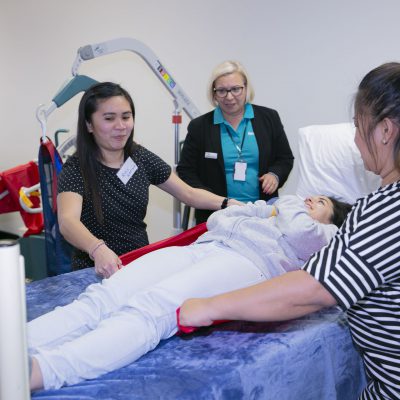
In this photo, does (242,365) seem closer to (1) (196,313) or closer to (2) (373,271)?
(1) (196,313)

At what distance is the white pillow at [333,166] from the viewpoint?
2215 millimetres

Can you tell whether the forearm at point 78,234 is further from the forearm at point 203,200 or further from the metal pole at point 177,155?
the metal pole at point 177,155

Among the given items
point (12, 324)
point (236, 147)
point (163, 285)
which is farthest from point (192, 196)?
point (12, 324)

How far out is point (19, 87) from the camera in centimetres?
467

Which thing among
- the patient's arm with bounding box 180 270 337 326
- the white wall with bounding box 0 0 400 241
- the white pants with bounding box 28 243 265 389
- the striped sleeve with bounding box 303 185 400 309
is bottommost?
the white pants with bounding box 28 243 265 389

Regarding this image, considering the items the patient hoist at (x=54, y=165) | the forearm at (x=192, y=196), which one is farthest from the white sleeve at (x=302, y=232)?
the patient hoist at (x=54, y=165)

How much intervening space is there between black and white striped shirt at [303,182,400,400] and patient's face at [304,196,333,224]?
0.76 meters

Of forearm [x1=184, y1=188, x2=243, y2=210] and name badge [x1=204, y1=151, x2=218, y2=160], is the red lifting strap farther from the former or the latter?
name badge [x1=204, y1=151, x2=218, y2=160]

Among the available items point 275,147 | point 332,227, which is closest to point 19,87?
point 275,147

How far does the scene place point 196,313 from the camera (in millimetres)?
1145

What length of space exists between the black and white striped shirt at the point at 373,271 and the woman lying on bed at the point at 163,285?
0.47 metres

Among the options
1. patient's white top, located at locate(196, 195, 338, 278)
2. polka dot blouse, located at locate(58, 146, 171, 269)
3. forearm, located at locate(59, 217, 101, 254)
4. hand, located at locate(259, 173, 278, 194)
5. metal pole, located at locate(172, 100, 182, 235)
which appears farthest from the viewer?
metal pole, located at locate(172, 100, 182, 235)

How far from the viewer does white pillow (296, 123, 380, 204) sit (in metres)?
2.21

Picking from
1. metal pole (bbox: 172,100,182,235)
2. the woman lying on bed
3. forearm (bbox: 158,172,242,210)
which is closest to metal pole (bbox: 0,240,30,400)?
the woman lying on bed
